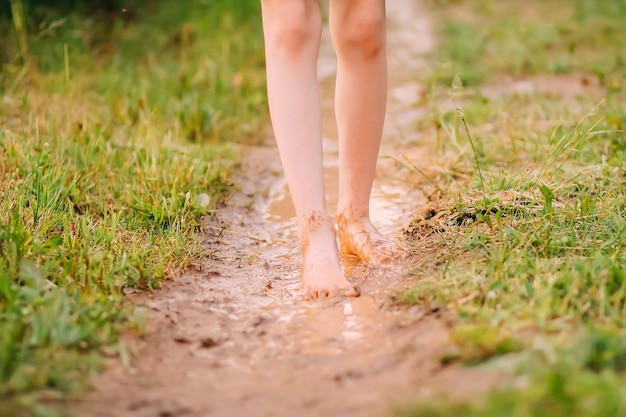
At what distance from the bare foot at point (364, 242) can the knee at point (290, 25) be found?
65 centimetres

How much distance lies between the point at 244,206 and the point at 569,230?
133cm

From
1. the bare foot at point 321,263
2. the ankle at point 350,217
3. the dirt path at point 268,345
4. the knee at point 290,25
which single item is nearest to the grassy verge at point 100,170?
the dirt path at point 268,345

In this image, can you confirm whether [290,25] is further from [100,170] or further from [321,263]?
[100,170]

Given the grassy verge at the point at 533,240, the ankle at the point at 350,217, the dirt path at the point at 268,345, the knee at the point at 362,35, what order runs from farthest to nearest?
the ankle at the point at 350,217 → the knee at the point at 362,35 → the dirt path at the point at 268,345 → the grassy verge at the point at 533,240

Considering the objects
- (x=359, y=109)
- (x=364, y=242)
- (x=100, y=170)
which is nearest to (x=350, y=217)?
(x=364, y=242)

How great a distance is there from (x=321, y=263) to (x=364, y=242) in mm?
324

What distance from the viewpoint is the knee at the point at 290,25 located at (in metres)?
2.03

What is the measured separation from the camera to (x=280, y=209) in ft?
9.69

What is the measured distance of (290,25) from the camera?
2033 mm

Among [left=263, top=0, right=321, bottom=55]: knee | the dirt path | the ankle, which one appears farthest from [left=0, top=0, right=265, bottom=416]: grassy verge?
[left=263, top=0, right=321, bottom=55]: knee

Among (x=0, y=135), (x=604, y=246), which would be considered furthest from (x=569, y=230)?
(x=0, y=135)

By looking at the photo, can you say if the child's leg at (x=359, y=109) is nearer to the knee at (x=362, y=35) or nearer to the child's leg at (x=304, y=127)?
the knee at (x=362, y=35)

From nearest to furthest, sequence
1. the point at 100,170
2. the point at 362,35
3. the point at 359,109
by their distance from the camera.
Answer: the point at 362,35, the point at 359,109, the point at 100,170

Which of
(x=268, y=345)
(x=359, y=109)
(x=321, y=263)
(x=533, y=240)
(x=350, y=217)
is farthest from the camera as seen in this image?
(x=350, y=217)
